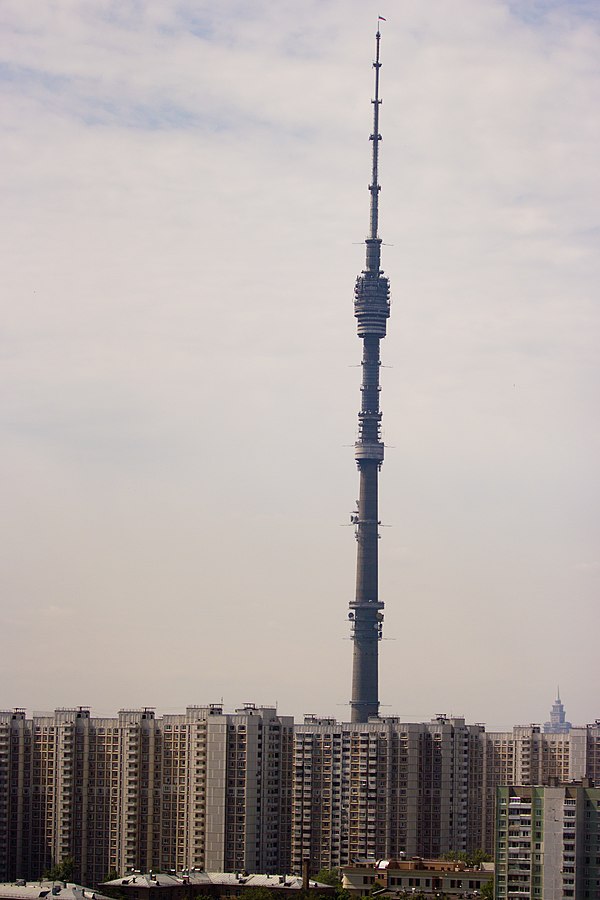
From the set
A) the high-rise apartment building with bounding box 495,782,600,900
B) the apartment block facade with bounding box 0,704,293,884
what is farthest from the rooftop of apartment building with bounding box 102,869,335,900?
the high-rise apartment building with bounding box 495,782,600,900

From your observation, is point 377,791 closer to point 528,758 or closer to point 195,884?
point 528,758

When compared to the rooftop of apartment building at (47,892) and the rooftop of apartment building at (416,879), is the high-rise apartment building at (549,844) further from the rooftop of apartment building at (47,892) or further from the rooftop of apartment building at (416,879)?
the rooftop of apartment building at (47,892)

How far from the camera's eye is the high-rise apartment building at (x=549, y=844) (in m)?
92.3

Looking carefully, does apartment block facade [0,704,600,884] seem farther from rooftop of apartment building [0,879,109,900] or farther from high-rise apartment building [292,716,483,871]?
rooftop of apartment building [0,879,109,900]

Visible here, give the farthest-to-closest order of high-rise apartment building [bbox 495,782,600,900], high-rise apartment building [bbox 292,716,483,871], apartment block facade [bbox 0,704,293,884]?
1. high-rise apartment building [bbox 292,716,483,871]
2. apartment block facade [bbox 0,704,293,884]
3. high-rise apartment building [bbox 495,782,600,900]

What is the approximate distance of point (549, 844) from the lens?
305 feet

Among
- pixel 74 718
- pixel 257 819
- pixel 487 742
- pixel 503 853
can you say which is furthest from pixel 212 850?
pixel 503 853

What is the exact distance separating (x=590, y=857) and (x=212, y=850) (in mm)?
41748

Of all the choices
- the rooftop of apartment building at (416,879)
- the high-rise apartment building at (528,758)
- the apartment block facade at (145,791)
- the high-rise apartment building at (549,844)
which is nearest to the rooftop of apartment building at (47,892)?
the rooftop of apartment building at (416,879)

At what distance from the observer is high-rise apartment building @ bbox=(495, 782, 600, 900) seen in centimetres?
9231

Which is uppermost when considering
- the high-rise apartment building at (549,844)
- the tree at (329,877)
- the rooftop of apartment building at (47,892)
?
the high-rise apartment building at (549,844)

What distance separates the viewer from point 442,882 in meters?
111

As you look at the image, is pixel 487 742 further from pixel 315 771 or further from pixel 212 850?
pixel 212 850

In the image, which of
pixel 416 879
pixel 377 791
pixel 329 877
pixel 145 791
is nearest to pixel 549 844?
pixel 416 879
